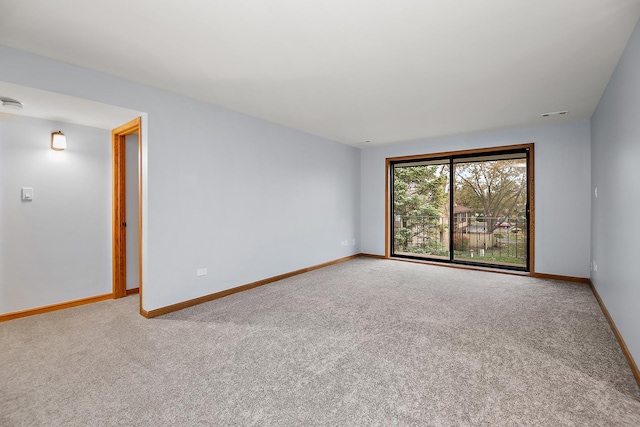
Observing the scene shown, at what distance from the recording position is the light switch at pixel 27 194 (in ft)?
10.9

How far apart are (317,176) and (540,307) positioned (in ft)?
12.6

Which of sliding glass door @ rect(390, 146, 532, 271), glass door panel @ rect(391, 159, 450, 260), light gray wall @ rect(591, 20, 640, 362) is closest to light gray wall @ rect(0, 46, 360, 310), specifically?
glass door panel @ rect(391, 159, 450, 260)

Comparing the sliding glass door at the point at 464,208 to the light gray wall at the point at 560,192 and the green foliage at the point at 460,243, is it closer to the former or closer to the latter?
the green foliage at the point at 460,243

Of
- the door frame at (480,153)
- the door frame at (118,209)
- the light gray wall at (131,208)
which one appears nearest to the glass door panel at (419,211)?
the door frame at (480,153)

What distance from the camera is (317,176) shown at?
5.73 metres

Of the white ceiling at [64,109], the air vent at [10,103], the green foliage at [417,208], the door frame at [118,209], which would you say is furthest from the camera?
the green foliage at [417,208]

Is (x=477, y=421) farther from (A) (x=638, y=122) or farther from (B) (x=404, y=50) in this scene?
(B) (x=404, y=50)

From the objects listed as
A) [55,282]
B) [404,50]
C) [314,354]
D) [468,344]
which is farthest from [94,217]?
[468,344]

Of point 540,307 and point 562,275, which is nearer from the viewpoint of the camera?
point 540,307

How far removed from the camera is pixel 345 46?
247 cm

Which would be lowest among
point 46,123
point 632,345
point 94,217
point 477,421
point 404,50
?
point 477,421

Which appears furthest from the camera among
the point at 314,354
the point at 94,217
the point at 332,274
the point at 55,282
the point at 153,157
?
the point at 332,274

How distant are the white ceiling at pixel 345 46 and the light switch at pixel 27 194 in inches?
62.3

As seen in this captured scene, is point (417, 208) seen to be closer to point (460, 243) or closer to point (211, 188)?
point (460, 243)
